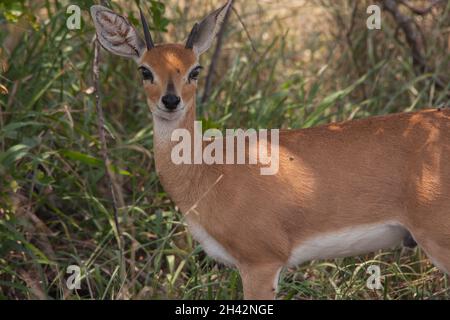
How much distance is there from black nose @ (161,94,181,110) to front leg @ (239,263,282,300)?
98 cm

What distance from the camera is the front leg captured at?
17.5 ft

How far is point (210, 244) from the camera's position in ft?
17.8

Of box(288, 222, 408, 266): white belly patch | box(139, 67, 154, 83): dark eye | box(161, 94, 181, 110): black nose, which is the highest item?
box(139, 67, 154, 83): dark eye

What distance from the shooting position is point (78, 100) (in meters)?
7.22

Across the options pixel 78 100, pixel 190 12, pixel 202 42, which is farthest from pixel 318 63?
pixel 202 42

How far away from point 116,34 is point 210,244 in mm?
1341

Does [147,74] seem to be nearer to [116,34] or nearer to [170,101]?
[170,101]

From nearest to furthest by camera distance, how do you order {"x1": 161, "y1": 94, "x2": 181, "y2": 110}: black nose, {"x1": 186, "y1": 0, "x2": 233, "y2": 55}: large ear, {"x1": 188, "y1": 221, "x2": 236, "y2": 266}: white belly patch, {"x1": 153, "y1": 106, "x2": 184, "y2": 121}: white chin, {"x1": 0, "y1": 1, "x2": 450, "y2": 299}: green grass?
{"x1": 161, "y1": 94, "x2": 181, "y2": 110}: black nose, {"x1": 153, "y1": 106, "x2": 184, "y2": 121}: white chin, {"x1": 188, "y1": 221, "x2": 236, "y2": 266}: white belly patch, {"x1": 186, "y1": 0, "x2": 233, "y2": 55}: large ear, {"x1": 0, "y1": 1, "x2": 450, "y2": 299}: green grass

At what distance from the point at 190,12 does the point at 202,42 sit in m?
3.36

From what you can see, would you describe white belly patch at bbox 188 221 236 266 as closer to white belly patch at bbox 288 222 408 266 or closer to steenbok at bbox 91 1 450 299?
steenbok at bbox 91 1 450 299

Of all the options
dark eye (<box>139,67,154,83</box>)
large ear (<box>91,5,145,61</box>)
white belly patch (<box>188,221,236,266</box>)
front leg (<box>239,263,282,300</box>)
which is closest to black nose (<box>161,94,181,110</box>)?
dark eye (<box>139,67,154,83</box>)

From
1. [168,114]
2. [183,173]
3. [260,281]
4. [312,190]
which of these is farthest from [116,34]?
[260,281]

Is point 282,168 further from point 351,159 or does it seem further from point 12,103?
point 12,103

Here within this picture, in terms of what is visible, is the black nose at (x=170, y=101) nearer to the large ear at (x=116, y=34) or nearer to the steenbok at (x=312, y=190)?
the steenbok at (x=312, y=190)
